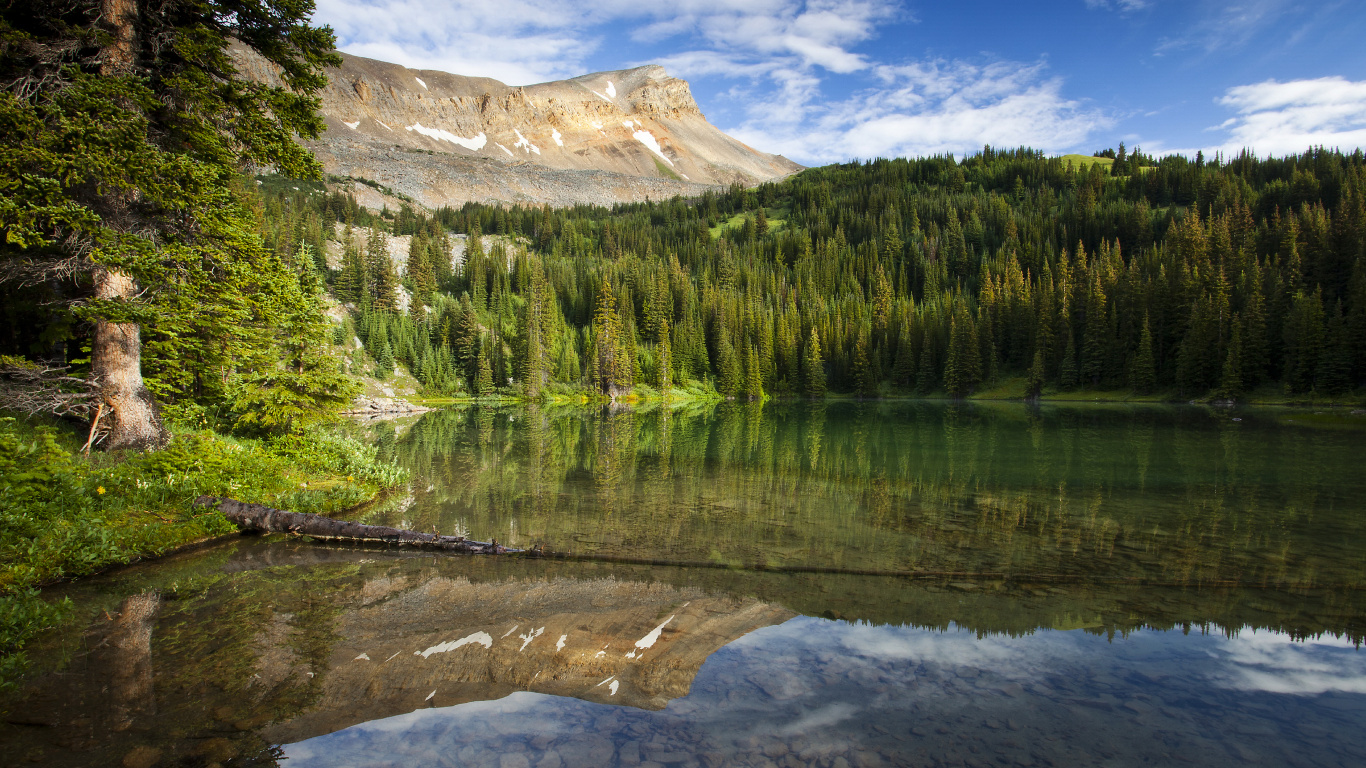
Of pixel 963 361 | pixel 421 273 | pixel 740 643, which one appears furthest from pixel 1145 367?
pixel 421 273

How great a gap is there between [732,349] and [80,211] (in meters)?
100

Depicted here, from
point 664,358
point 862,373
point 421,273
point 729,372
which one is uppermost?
point 421,273

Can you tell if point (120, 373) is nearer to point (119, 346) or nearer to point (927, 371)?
point (119, 346)

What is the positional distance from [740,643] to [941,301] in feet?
405

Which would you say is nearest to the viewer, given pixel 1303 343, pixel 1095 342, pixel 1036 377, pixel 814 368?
pixel 1303 343

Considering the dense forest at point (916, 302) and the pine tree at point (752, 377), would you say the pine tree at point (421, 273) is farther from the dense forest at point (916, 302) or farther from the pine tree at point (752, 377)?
the pine tree at point (752, 377)

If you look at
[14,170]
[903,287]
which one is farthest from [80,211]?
[903,287]

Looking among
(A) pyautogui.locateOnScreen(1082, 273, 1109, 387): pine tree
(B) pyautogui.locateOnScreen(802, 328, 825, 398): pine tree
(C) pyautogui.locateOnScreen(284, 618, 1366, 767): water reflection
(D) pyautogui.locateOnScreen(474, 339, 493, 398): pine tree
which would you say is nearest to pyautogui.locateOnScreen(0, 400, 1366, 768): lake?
(C) pyautogui.locateOnScreen(284, 618, 1366, 767): water reflection

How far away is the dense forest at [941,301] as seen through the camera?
244 feet

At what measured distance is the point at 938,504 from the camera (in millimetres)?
17094

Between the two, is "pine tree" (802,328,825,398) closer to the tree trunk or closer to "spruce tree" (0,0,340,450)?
"spruce tree" (0,0,340,450)

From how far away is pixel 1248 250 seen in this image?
3521 inches

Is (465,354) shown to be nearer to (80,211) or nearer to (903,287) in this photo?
(80,211)

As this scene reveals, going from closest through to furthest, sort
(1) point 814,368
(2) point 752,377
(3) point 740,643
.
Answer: (3) point 740,643, (1) point 814,368, (2) point 752,377
